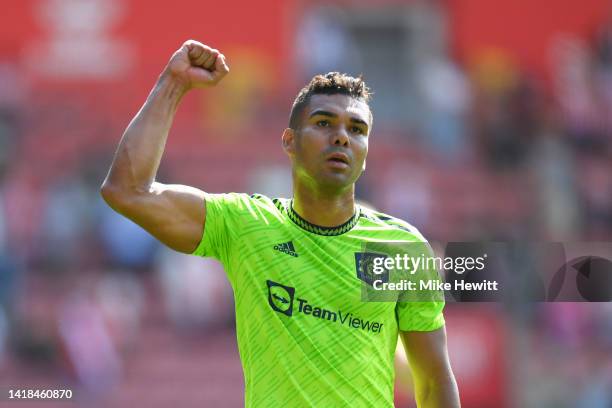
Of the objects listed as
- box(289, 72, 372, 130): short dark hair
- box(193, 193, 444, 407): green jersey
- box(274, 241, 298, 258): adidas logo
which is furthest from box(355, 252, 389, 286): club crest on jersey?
box(289, 72, 372, 130): short dark hair

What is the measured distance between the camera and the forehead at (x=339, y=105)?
439 centimetres

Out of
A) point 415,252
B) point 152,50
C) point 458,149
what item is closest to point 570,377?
point 458,149

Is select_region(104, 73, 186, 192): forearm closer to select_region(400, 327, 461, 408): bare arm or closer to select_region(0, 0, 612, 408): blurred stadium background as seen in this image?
select_region(400, 327, 461, 408): bare arm

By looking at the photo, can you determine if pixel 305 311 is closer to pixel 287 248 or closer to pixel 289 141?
pixel 287 248

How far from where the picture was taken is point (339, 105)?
439 centimetres

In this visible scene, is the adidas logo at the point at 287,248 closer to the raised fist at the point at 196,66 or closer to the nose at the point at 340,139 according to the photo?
the nose at the point at 340,139

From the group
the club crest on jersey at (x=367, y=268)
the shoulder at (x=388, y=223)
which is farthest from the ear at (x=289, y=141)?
the club crest on jersey at (x=367, y=268)

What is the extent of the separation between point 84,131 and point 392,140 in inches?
179

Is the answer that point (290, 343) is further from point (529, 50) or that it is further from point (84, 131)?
point (529, 50)

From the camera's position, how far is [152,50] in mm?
17203

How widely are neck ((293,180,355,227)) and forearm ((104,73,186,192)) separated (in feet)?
2.16

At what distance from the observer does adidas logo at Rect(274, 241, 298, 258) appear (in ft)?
14.1

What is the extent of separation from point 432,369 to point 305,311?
1.93 feet

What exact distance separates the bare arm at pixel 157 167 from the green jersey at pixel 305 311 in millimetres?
99
